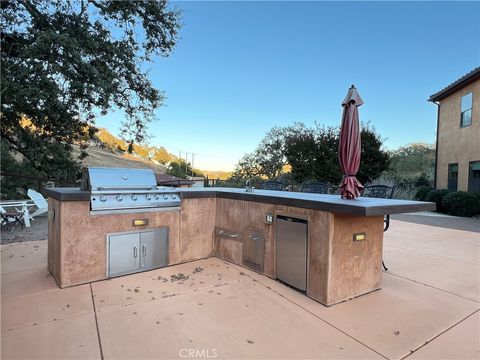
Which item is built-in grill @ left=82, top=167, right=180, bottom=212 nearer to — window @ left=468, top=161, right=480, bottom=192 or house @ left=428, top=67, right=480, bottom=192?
window @ left=468, top=161, right=480, bottom=192

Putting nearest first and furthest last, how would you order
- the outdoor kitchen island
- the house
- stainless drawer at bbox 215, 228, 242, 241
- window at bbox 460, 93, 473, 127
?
the outdoor kitchen island, stainless drawer at bbox 215, 228, 242, 241, the house, window at bbox 460, 93, 473, 127

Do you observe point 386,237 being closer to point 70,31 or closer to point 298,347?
point 298,347

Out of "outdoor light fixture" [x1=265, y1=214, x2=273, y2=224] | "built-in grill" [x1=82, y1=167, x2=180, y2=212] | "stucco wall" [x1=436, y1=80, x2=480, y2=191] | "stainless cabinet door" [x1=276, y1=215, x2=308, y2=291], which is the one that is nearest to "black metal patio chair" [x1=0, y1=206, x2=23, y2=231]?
"built-in grill" [x1=82, y1=167, x2=180, y2=212]

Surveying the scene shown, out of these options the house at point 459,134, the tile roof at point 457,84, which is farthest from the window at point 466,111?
the tile roof at point 457,84

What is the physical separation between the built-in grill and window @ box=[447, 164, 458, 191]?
12.8 meters

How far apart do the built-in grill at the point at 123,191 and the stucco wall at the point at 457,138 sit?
12.0m

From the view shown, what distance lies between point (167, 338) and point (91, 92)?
743 centimetres

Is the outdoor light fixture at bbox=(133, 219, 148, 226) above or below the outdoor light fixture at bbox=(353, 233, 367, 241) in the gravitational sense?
below

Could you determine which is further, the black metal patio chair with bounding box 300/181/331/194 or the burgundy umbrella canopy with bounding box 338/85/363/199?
the black metal patio chair with bounding box 300/181/331/194

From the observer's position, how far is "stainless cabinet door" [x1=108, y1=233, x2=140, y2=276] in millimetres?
3441

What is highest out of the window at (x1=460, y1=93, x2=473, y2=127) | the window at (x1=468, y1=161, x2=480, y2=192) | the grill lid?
the window at (x1=460, y1=93, x2=473, y2=127)

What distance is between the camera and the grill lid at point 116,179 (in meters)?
3.32

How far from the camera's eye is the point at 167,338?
2.19 meters

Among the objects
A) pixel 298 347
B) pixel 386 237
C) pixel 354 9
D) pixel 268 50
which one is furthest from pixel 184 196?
pixel 268 50
